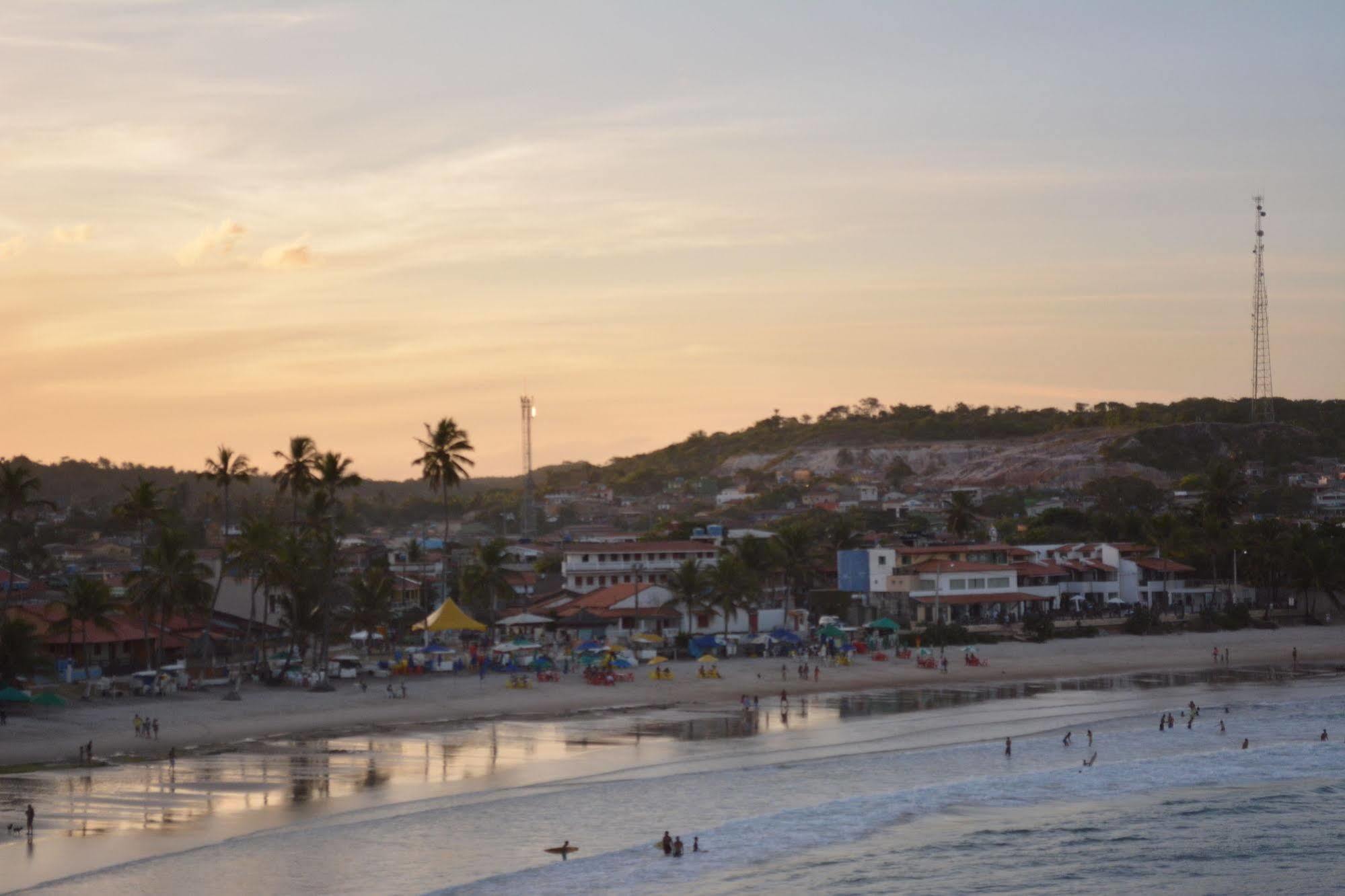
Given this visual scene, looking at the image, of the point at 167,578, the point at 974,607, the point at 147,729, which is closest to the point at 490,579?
the point at 167,578

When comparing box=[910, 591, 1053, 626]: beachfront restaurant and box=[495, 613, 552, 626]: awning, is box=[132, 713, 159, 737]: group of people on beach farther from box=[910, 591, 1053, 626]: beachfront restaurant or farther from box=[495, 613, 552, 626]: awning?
box=[910, 591, 1053, 626]: beachfront restaurant

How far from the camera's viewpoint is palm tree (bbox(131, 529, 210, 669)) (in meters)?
49.2

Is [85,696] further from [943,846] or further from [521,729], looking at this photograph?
[943,846]

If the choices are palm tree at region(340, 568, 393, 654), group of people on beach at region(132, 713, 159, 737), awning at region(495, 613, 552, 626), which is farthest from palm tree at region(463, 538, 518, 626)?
group of people on beach at region(132, 713, 159, 737)

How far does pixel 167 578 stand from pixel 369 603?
1551 cm

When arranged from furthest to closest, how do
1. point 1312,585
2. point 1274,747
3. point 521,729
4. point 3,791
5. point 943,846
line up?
point 1312,585 < point 521,729 < point 1274,747 < point 3,791 < point 943,846

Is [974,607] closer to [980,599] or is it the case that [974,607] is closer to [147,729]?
[980,599]

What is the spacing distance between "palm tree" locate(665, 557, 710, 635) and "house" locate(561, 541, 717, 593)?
1274cm

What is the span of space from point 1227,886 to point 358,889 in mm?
17617

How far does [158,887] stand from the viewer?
26.5 meters

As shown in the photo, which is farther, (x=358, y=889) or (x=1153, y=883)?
(x=1153, y=883)

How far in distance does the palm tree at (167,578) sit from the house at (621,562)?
34845 mm

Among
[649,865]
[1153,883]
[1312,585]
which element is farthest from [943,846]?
[1312,585]

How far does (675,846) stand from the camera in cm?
2967
